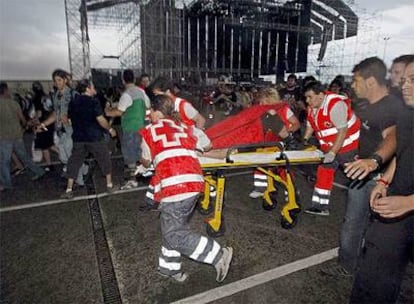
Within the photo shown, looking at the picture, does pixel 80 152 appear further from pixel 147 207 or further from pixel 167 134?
pixel 167 134

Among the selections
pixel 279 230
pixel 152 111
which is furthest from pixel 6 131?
pixel 279 230

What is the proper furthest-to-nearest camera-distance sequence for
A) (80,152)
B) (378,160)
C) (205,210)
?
(80,152)
(205,210)
(378,160)

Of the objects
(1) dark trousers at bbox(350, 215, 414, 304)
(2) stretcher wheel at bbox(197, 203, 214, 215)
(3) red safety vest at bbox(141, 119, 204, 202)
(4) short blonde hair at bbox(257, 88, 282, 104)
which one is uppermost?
(4) short blonde hair at bbox(257, 88, 282, 104)

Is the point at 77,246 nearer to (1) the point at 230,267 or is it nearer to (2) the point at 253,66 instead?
(1) the point at 230,267

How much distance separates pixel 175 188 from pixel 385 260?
1.60 metres

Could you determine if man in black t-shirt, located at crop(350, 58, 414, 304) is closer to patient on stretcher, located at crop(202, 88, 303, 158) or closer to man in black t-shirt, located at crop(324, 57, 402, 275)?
man in black t-shirt, located at crop(324, 57, 402, 275)

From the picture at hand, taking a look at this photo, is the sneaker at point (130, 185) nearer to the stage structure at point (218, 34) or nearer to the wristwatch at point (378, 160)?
the wristwatch at point (378, 160)

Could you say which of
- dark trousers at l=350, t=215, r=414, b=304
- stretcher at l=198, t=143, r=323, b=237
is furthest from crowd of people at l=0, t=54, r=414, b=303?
stretcher at l=198, t=143, r=323, b=237

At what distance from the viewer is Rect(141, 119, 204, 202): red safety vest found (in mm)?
2570

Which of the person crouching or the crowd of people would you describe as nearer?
the crowd of people

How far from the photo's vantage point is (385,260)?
5.34 feet

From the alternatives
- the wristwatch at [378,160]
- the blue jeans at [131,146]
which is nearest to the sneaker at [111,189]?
the blue jeans at [131,146]

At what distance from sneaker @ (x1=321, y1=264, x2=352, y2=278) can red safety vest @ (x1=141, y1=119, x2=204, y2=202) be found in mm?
1523

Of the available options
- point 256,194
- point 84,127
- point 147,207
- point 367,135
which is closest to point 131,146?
point 84,127
